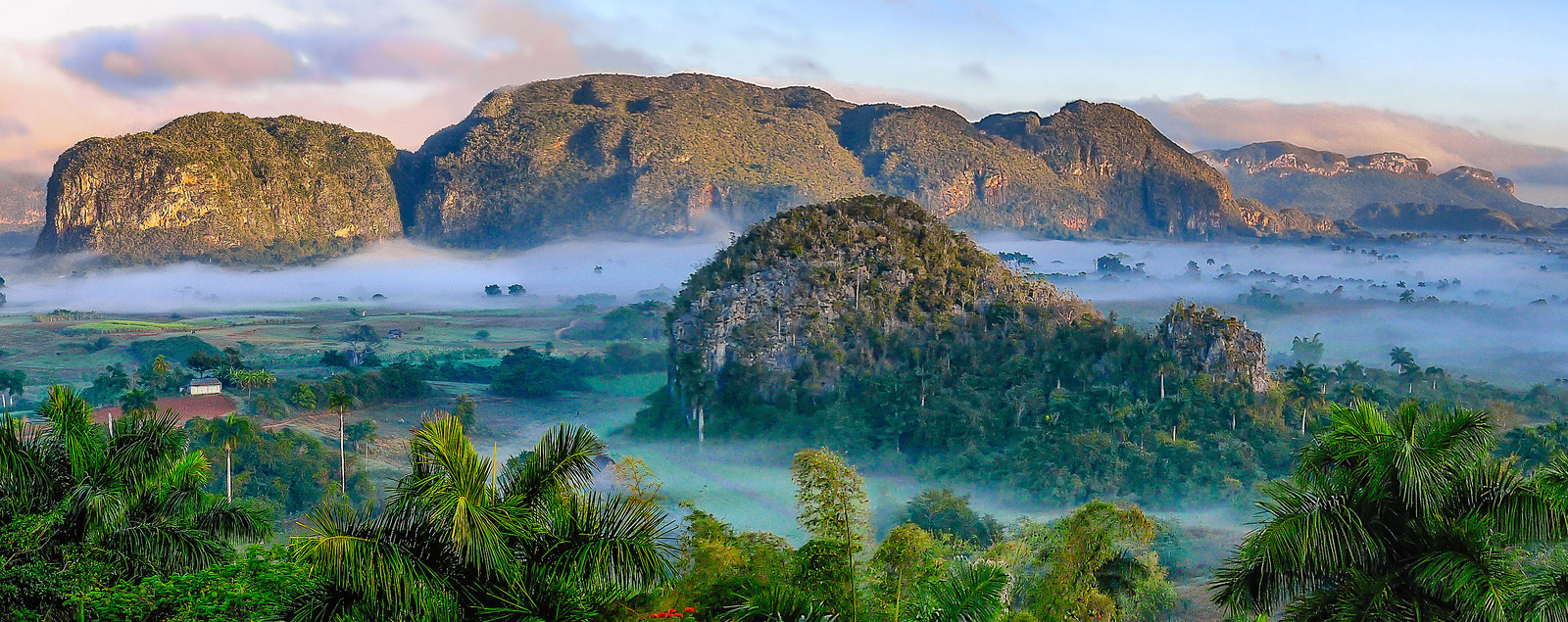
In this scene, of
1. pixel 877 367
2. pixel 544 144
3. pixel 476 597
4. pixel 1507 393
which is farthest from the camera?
pixel 544 144

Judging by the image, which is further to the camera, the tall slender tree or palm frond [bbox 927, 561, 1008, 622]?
the tall slender tree

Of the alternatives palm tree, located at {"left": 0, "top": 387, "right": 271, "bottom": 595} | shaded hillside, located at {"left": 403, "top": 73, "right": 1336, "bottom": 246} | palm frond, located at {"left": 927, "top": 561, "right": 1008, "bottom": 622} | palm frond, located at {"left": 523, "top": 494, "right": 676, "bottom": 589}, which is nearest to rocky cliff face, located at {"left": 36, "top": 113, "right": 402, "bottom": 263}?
shaded hillside, located at {"left": 403, "top": 73, "right": 1336, "bottom": 246}

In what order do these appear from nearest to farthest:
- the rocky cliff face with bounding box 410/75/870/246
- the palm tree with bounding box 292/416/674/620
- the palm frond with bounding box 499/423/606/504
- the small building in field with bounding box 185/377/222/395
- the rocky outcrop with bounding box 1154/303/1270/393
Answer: the palm tree with bounding box 292/416/674/620 → the palm frond with bounding box 499/423/606/504 → the rocky outcrop with bounding box 1154/303/1270/393 → the small building in field with bounding box 185/377/222/395 → the rocky cliff face with bounding box 410/75/870/246

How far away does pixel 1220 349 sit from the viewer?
48.2m

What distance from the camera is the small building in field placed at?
59250 millimetres

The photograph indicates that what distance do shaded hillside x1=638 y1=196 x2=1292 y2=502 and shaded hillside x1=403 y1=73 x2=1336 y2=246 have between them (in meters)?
108

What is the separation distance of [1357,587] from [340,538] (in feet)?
25.6

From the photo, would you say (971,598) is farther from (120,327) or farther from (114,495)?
(120,327)

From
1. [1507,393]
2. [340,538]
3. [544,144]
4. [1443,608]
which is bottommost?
[1507,393]

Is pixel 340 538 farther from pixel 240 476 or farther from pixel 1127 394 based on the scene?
pixel 1127 394

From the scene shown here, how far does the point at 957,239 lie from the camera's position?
61.1 metres

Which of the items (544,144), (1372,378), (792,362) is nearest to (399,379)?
(792,362)

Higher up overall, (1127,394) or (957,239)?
(957,239)

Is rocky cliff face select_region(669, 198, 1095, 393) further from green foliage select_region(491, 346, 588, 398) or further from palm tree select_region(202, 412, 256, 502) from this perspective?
green foliage select_region(491, 346, 588, 398)
